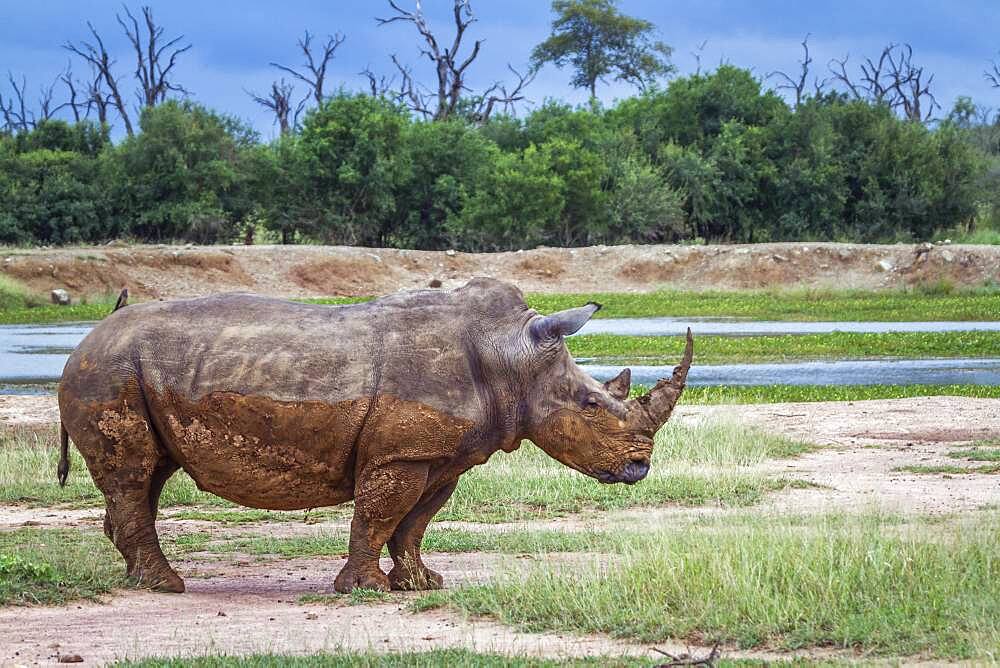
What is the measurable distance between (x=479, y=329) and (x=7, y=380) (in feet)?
58.4

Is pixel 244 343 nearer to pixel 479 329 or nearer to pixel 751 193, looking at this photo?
pixel 479 329

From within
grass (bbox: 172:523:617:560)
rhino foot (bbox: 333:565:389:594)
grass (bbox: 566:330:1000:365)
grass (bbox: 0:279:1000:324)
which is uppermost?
grass (bbox: 0:279:1000:324)

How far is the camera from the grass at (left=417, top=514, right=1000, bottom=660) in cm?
703

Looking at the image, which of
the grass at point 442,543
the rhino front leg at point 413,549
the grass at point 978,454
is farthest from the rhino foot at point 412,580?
the grass at point 978,454

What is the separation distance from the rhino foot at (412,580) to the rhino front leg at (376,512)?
3.8 inches

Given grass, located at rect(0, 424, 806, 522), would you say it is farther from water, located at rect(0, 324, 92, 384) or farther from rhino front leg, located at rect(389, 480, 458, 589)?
water, located at rect(0, 324, 92, 384)

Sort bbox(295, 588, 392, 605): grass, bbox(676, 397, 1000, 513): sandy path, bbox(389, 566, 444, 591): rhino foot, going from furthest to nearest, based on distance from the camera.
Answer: bbox(676, 397, 1000, 513): sandy path → bbox(389, 566, 444, 591): rhino foot → bbox(295, 588, 392, 605): grass

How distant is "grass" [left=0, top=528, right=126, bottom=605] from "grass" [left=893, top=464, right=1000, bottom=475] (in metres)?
7.88

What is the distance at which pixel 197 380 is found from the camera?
28.0ft

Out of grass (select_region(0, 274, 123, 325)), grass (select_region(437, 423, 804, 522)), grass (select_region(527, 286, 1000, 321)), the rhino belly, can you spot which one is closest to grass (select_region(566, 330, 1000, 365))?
grass (select_region(527, 286, 1000, 321))

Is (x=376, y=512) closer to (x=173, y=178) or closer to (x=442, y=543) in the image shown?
(x=442, y=543)

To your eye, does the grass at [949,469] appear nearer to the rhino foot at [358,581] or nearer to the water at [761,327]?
the rhino foot at [358,581]

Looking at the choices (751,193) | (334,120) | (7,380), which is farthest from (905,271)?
(7,380)

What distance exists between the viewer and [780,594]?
7.51 meters
